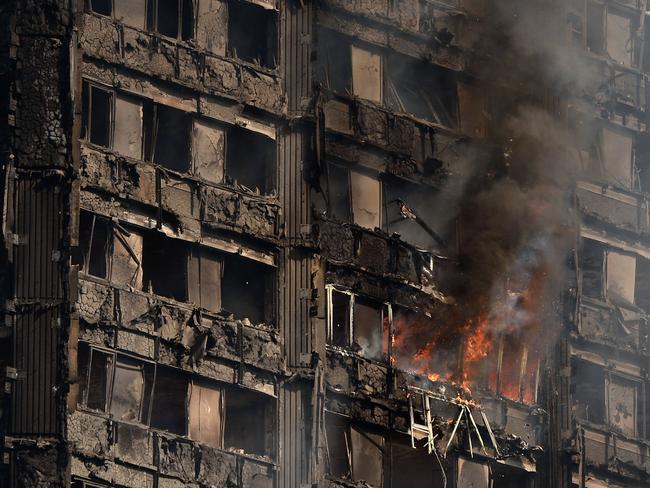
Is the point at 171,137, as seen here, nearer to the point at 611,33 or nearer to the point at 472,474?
the point at 472,474

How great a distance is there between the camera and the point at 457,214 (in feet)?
149

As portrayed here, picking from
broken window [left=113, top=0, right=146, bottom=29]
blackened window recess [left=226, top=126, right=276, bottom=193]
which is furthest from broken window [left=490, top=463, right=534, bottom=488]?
broken window [left=113, top=0, right=146, bottom=29]

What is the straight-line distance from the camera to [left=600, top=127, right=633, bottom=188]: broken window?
4831 cm

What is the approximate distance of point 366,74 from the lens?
44.8 metres

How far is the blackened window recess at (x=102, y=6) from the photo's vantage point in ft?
135

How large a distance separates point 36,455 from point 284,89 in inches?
404

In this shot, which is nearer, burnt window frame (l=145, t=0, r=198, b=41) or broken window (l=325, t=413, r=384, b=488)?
burnt window frame (l=145, t=0, r=198, b=41)

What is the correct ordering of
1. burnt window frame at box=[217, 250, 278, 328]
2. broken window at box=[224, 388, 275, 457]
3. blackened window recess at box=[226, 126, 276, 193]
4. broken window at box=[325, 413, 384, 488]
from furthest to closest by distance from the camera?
blackened window recess at box=[226, 126, 276, 193] < broken window at box=[325, 413, 384, 488] < burnt window frame at box=[217, 250, 278, 328] < broken window at box=[224, 388, 275, 457]

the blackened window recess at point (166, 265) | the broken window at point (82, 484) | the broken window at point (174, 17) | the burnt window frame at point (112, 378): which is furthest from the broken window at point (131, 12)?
the broken window at point (82, 484)

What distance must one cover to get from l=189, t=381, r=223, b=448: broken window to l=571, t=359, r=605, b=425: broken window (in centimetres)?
983

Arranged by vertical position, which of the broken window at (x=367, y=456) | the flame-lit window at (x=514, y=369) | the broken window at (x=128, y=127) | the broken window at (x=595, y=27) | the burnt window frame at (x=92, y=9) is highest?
the broken window at (x=595, y=27)

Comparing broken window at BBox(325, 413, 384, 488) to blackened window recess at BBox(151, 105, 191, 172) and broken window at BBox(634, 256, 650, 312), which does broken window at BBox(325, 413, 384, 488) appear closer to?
blackened window recess at BBox(151, 105, 191, 172)

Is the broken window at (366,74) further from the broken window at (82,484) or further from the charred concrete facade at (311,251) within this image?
the broken window at (82,484)

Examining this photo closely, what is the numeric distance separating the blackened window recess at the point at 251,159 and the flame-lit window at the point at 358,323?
279 centimetres
